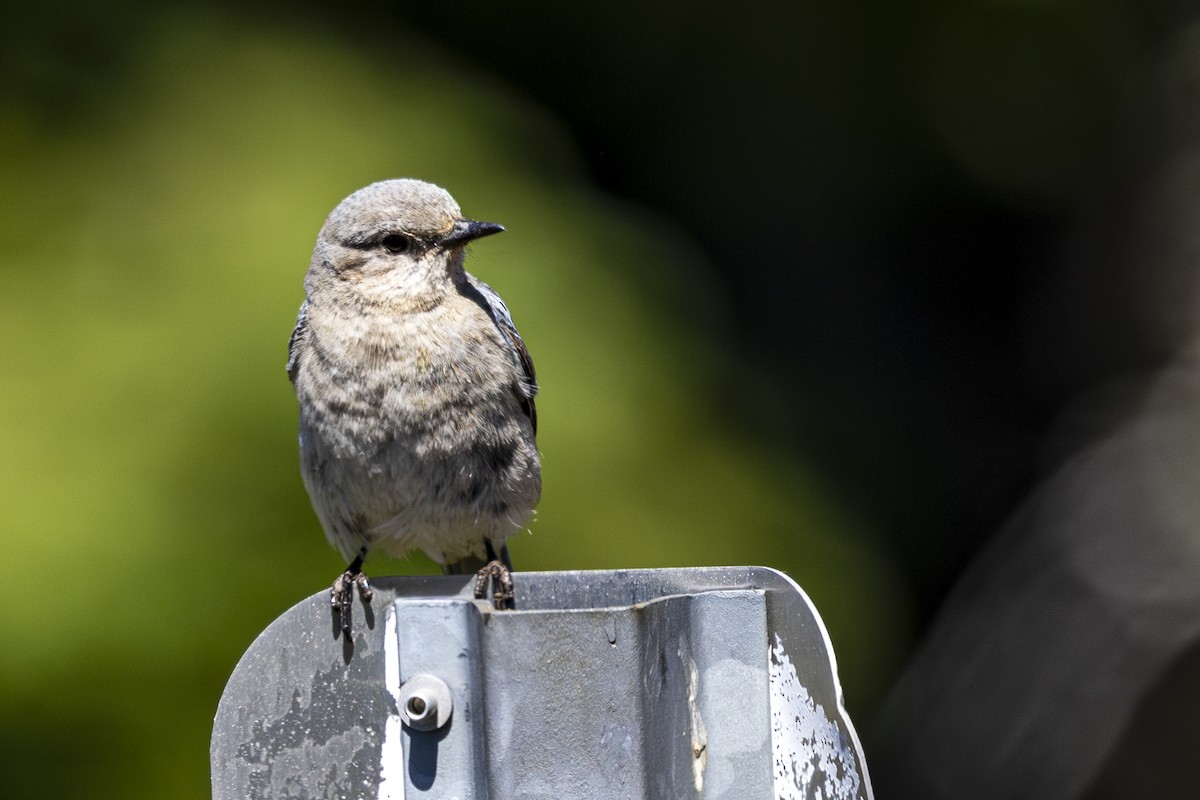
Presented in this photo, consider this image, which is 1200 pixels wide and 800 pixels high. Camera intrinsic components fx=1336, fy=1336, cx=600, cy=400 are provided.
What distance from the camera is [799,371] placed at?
5.51 meters

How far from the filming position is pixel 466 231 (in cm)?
360

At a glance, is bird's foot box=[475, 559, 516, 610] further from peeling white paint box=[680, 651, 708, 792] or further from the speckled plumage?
the speckled plumage

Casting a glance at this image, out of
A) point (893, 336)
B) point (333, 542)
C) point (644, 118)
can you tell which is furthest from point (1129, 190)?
point (333, 542)

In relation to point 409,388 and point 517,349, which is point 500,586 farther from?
point 517,349

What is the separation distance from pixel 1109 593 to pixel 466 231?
351 cm

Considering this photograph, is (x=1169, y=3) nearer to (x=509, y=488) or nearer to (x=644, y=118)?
(x=644, y=118)

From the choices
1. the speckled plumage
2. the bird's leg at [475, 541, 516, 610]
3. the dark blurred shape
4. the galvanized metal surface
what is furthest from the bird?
the dark blurred shape

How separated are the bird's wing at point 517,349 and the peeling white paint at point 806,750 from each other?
6.37 feet

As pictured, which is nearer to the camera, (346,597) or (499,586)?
(346,597)

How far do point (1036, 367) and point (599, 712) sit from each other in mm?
4610

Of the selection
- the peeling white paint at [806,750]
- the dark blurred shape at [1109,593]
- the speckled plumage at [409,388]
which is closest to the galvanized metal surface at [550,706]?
the peeling white paint at [806,750]

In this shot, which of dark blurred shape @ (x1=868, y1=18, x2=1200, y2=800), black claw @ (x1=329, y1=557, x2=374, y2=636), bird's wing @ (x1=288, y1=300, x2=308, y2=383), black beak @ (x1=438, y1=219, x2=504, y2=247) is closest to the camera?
black claw @ (x1=329, y1=557, x2=374, y2=636)

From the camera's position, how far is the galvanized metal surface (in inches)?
Answer: 71.6

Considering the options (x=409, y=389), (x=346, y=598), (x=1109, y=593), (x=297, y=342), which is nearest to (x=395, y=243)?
(x=297, y=342)
